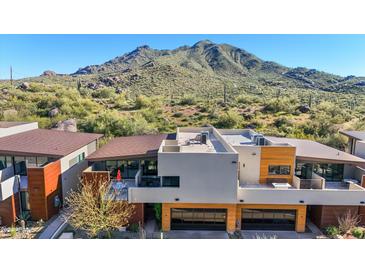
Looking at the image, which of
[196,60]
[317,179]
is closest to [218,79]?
[196,60]

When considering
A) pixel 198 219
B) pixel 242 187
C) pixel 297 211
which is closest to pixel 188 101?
pixel 242 187

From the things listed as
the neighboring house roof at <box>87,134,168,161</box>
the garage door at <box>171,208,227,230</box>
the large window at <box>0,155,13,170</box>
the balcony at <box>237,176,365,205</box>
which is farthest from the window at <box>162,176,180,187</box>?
the large window at <box>0,155,13,170</box>

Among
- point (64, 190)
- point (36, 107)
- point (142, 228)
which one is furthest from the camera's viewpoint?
point (36, 107)

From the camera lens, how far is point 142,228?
14.1 m

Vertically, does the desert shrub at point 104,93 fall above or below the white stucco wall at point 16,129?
above

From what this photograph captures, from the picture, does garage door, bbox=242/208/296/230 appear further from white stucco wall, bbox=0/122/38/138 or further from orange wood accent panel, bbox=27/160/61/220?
white stucco wall, bbox=0/122/38/138

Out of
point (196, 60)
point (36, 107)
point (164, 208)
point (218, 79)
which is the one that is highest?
point (196, 60)

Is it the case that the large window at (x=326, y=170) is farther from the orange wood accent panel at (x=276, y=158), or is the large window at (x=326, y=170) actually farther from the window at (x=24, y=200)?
the window at (x=24, y=200)

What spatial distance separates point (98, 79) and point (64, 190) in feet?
181

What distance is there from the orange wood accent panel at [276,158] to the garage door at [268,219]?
74.9 inches

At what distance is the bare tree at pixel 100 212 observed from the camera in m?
12.8

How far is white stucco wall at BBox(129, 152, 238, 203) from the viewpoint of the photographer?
13641 millimetres

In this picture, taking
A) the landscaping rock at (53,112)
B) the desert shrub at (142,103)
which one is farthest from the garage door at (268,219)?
the desert shrub at (142,103)

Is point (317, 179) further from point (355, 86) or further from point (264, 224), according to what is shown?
point (355, 86)
